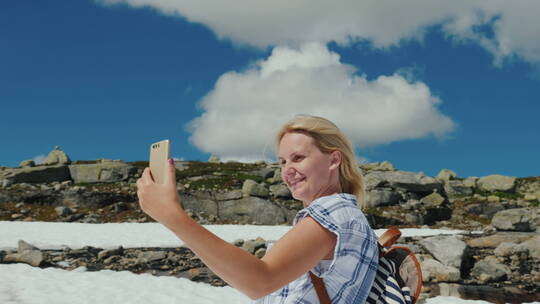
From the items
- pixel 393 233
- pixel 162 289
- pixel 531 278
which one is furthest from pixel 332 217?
pixel 531 278

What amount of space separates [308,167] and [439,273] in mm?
11653

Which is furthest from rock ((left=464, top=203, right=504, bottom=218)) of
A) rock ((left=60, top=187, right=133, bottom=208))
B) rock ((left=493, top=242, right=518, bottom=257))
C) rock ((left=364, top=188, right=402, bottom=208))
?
rock ((left=60, top=187, right=133, bottom=208))

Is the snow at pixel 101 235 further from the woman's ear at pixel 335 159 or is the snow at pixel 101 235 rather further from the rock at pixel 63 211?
the woman's ear at pixel 335 159

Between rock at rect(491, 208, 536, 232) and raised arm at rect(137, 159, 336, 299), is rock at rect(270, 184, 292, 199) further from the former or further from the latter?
raised arm at rect(137, 159, 336, 299)

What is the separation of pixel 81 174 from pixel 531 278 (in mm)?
38893

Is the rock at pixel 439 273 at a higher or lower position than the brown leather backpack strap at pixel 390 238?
higher

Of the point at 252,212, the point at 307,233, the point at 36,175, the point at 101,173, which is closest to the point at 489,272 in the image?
the point at 307,233

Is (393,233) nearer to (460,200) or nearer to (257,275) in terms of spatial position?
(257,275)

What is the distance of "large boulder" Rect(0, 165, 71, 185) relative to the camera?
40031 mm

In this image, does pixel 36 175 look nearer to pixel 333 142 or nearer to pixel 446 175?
pixel 333 142

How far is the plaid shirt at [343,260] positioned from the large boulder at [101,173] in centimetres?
4261

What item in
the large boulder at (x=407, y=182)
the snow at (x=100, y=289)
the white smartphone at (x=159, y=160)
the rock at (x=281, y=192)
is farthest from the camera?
the large boulder at (x=407, y=182)

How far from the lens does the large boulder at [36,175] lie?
40031 millimetres

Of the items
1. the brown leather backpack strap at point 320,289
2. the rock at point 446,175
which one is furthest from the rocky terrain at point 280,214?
the brown leather backpack strap at point 320,289
